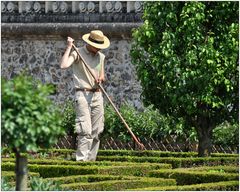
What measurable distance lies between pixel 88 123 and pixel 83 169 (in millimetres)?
1736

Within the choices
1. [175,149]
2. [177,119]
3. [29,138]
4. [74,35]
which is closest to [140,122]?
[175,149]

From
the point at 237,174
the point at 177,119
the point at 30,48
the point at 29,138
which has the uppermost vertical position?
the point at 29,138

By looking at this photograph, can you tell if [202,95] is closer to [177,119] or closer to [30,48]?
[177,119]

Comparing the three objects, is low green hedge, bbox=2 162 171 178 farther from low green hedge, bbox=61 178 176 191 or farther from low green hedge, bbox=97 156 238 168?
low green hedge, bbox=61 178 176 191

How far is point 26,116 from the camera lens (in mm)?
9461

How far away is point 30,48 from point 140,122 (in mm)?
4082

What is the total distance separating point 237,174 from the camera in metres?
12.6

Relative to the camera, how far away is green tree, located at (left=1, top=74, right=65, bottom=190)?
30.9 feet

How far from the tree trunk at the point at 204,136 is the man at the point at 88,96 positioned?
126 centimetres

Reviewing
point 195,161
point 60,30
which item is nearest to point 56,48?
point 60,30

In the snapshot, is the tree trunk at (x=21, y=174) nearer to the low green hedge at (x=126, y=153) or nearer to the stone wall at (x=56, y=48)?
the low green hedge at (x=126, y=153)

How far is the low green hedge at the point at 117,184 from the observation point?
11.8 meters

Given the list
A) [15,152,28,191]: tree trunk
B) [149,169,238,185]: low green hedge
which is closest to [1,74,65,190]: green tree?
[15,152,28,191]: tree trunk

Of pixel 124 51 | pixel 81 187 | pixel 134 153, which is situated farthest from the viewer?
pixel 124 51
